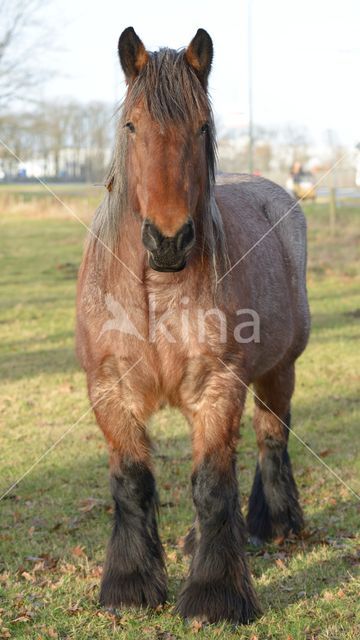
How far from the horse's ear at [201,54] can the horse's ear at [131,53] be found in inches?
7.5

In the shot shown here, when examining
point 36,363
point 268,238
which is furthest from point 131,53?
point 36,363

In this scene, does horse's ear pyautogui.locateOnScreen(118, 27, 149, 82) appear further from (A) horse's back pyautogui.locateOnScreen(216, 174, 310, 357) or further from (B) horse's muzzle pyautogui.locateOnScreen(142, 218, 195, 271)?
(A) horse's back pyautogui.locateOnScreen(216, 174, 310, 357)

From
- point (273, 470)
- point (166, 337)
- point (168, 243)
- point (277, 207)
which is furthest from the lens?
point (277, 207)

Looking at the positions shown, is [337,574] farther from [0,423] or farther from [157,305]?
[0,423]

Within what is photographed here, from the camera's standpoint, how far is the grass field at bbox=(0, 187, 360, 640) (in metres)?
3.99

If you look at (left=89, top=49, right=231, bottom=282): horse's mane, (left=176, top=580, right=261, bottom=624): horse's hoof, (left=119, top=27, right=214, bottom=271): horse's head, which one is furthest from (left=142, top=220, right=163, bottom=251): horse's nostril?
(left=176, top=580, right=261, bottom=624): horse's hoof

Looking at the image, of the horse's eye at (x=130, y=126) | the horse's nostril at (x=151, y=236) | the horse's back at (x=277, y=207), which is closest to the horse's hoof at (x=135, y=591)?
the horse's nostril at (x=151, y=236)

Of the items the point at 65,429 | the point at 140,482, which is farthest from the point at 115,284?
the point at 65,429

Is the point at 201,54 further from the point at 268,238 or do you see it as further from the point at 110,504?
the point at 110,504

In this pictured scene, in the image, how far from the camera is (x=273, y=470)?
536cm

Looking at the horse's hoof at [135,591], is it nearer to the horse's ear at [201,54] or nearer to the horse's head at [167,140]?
the horse's head at [167,140]

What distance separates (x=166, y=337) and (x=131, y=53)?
4.05 ft

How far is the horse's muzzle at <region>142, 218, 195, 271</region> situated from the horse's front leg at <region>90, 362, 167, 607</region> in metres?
0.84

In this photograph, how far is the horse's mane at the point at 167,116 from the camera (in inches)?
141
